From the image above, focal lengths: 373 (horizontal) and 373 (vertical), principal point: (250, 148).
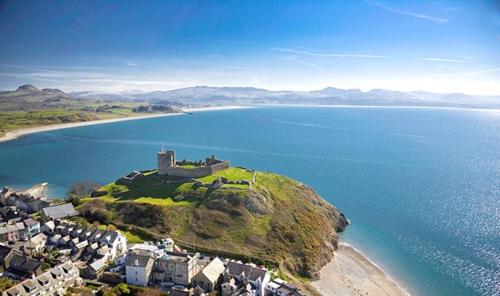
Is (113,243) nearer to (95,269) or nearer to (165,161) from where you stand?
(95,269)

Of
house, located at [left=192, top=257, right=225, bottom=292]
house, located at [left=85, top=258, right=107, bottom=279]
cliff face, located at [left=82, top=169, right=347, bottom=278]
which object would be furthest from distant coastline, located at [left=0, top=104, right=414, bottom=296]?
house, located at [left=85, top=258, right=107, bottom=279]

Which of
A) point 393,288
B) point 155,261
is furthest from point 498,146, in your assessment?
point 155,261

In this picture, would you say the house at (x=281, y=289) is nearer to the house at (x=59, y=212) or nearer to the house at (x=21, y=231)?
the house at (x=21, y=231)

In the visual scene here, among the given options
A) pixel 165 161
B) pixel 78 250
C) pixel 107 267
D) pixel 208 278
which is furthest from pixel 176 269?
pixel 165 161

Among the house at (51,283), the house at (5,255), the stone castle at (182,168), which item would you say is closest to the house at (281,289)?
the house at (51,283)

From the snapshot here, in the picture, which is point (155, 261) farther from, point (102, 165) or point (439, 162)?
point (439, 162)

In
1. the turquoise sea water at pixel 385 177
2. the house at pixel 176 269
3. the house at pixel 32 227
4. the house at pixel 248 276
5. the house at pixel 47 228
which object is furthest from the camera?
the turquoise sea water at pixel 385 177

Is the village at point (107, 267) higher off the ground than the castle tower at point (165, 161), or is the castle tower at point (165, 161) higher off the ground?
the castle tower at point (165, 161)
